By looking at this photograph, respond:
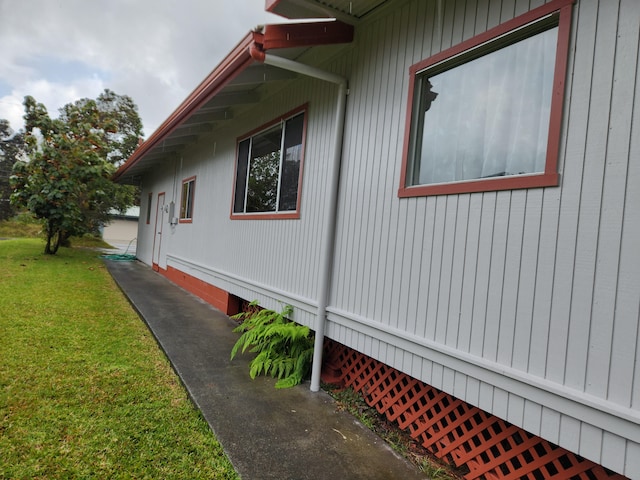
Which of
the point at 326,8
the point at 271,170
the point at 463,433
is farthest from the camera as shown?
the point at 271,170

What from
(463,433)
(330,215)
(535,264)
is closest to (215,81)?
(330,215)

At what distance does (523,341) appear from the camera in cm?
188

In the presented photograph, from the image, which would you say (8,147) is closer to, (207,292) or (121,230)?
(121,230)

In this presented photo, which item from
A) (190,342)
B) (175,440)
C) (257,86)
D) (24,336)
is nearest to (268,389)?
(175,440)

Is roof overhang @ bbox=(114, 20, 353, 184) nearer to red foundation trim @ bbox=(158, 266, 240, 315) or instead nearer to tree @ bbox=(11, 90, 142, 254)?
red foundation trim @ bbox=(158, 266, 240, 315)

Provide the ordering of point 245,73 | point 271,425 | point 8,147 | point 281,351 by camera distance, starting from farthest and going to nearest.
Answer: point 8,147 < point 245,73 < point 281,351 < point 271,425

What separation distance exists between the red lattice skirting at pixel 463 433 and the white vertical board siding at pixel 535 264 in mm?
202

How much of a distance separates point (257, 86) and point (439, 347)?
4171mm

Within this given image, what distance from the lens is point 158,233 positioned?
10.4m

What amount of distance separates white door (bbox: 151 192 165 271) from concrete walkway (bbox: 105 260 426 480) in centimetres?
644

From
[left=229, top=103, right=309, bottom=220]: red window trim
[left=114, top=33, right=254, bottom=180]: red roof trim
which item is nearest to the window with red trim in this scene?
[left=114, top=33, right=254, bottom=180]: red roof trim

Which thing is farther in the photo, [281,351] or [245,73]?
[245,73]

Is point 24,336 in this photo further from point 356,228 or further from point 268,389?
point 356,228

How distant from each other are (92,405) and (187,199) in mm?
6153
